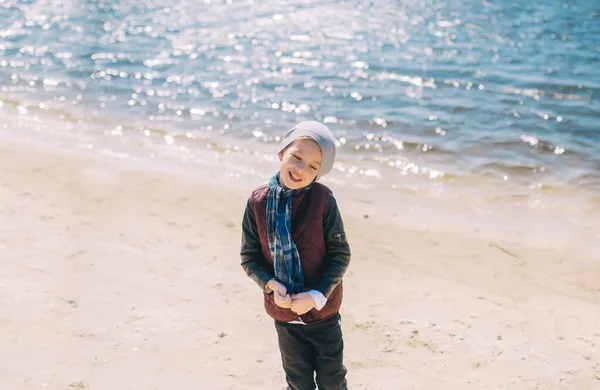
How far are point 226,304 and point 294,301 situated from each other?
2.11 metres

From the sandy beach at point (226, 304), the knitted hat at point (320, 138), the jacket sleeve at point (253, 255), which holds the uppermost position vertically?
the knitted hat at point (320, 138)

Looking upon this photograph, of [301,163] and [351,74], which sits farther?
[351,74]

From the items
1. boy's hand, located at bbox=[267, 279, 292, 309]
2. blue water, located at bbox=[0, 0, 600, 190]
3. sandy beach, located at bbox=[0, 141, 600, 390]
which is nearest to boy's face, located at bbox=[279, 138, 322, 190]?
boy's hand, located at bbox=[267, 279, 292, 309]

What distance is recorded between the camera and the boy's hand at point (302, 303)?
3.16 meters

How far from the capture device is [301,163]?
3.14 metres

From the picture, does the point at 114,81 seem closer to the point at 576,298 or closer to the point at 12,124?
the point at 12,124

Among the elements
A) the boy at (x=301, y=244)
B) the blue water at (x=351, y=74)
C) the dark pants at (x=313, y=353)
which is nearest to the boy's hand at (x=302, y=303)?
the boy at (x=301, y=244)

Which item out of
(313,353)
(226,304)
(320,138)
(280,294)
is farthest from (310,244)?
(226,304)

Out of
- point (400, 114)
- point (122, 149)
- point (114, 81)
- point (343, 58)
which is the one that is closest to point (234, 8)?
point (343, 58)

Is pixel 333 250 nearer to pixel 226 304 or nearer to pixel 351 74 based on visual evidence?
pixel 226 304

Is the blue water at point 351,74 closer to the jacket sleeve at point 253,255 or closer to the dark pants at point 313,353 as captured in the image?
the dark pants at point 313,353

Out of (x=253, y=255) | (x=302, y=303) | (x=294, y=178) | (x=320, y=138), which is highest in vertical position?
(x=320, y=138)

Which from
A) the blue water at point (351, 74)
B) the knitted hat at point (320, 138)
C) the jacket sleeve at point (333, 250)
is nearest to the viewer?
the knitted hat at point (320, 138)

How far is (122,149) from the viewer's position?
9.10 meters
